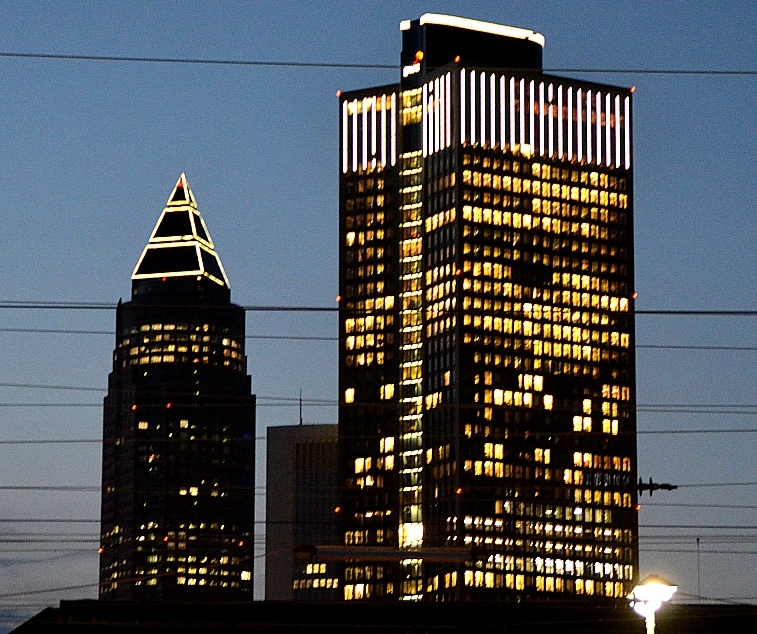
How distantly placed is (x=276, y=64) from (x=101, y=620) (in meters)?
63.0

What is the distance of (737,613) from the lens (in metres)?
123

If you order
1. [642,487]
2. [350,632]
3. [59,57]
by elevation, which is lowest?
[350,632]

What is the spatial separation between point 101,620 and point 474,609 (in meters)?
21.4

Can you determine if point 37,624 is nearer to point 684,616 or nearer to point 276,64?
point 684,616

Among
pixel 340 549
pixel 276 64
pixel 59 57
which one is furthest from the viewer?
pixel 340 549

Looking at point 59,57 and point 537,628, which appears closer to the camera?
point 59,57

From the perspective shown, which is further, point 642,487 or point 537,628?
point 537,628

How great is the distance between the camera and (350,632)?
120500mm

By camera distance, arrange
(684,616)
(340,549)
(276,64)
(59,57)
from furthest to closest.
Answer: (684,616) < (340,549) < (276,64) < (59,57)

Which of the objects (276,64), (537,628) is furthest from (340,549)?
(537,628)

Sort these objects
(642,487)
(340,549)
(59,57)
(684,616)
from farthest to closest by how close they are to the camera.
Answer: (684,616), (642,487), (340,549), (59,57)

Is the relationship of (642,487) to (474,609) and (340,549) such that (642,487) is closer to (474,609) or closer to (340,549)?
(474,609)

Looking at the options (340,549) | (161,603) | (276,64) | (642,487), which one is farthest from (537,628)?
(276,64)

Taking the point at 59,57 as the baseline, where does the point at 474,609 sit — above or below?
below
